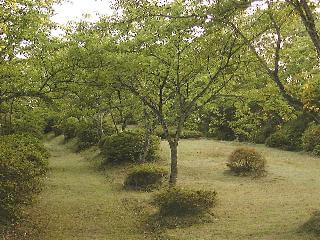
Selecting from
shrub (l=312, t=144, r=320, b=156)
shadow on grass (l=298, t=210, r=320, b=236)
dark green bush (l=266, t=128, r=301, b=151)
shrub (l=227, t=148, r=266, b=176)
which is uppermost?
dark green bush (l=266, t=128, r=301, b=151)

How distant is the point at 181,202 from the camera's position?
1210 cm

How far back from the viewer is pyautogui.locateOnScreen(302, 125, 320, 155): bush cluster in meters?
25.4

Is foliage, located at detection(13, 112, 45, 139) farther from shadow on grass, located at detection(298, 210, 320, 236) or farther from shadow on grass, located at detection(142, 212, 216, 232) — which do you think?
shadow on grass, located at detection(298, 210, 320, 236)

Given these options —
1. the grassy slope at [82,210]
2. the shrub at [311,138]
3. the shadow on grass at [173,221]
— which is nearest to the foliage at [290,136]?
the shrub at [311,138]

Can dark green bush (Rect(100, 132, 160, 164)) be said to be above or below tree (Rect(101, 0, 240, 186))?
below

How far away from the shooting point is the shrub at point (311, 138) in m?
25.5

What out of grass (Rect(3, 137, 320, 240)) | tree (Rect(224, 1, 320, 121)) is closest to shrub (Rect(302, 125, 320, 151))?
grass (Rect(3, 137, 320, 240))

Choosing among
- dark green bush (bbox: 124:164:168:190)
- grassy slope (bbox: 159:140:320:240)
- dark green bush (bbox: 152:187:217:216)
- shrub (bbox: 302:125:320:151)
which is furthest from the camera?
shrub (bbox: 302:125:320:151)

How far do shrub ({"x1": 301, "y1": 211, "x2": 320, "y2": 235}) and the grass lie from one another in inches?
A: 9.5

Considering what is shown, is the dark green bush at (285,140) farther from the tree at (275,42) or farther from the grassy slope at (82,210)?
the grassy slope at (82,210)

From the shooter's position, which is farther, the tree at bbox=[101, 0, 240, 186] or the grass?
the tree at bbox=[101, 0, 240, 186]

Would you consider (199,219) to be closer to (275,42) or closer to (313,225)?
(313,225)

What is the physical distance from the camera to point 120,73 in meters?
14.4

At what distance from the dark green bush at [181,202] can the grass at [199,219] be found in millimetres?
427
